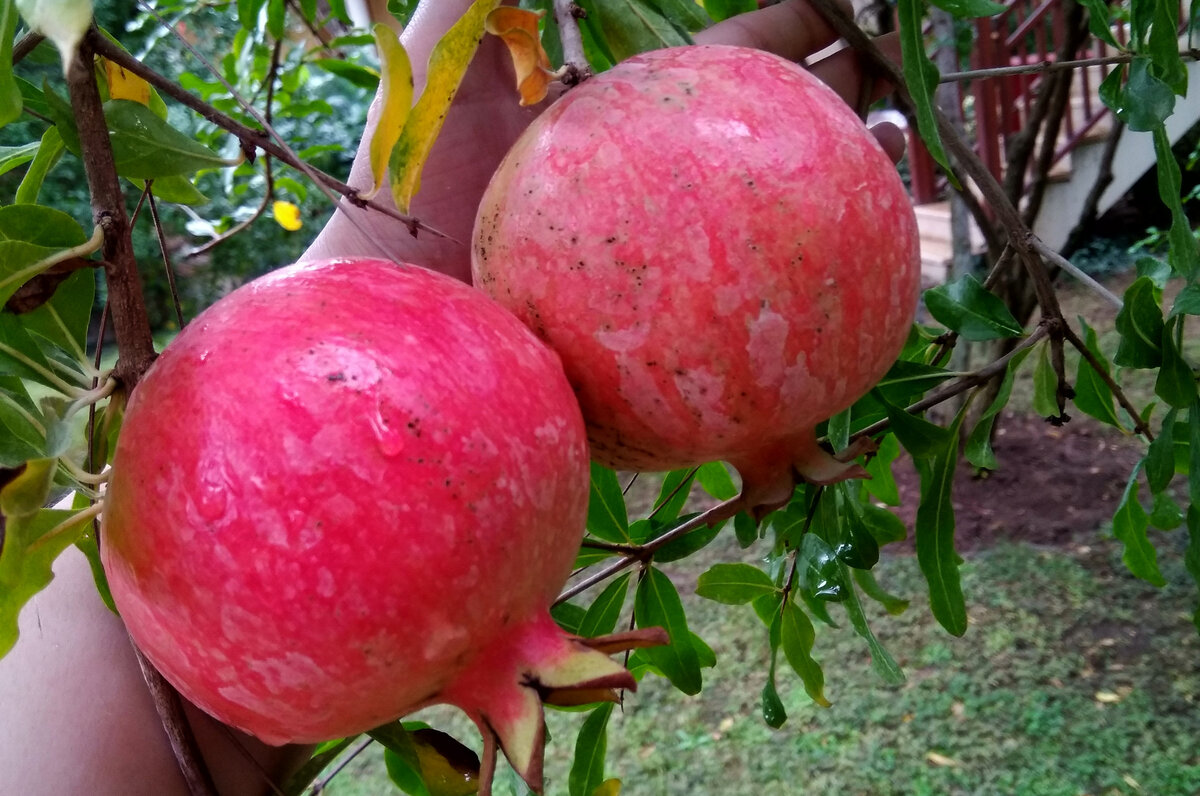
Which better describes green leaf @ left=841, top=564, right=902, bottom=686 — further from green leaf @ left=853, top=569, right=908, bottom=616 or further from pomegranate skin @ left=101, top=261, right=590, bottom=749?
pomegranate skin @ left=101, top=261, right=590, bottom=749

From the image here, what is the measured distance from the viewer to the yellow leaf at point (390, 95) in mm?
540

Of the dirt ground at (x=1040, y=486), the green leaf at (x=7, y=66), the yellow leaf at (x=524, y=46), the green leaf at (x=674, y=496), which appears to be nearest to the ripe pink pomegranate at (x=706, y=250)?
the yellow leaf at (x=524, y=46)

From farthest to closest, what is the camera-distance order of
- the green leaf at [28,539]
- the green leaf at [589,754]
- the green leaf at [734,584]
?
the green leaf at [734,584] → the green leaf at [589,754] → the green leaf at [28,539]

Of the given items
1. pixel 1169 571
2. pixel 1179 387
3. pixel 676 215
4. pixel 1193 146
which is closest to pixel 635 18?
pixel 676 215

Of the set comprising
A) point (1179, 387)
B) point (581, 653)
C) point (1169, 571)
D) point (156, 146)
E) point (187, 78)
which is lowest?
point (1169, 571)

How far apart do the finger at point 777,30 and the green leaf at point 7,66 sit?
0.71 metres

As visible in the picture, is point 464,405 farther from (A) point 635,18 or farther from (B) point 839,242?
(A) point 635,18

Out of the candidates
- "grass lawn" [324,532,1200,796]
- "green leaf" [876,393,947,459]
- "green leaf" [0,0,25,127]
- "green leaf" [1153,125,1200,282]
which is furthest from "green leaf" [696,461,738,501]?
"grass lawn" [324,532,1200,796]

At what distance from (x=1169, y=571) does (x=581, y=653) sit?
3.26m

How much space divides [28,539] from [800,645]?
1.10 m

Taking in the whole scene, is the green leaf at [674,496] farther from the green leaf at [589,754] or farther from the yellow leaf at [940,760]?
the yellow leaf at [940,760]

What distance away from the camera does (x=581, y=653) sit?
0.57 metres

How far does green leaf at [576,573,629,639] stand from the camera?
1212 mm

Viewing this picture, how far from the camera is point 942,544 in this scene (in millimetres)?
1153
